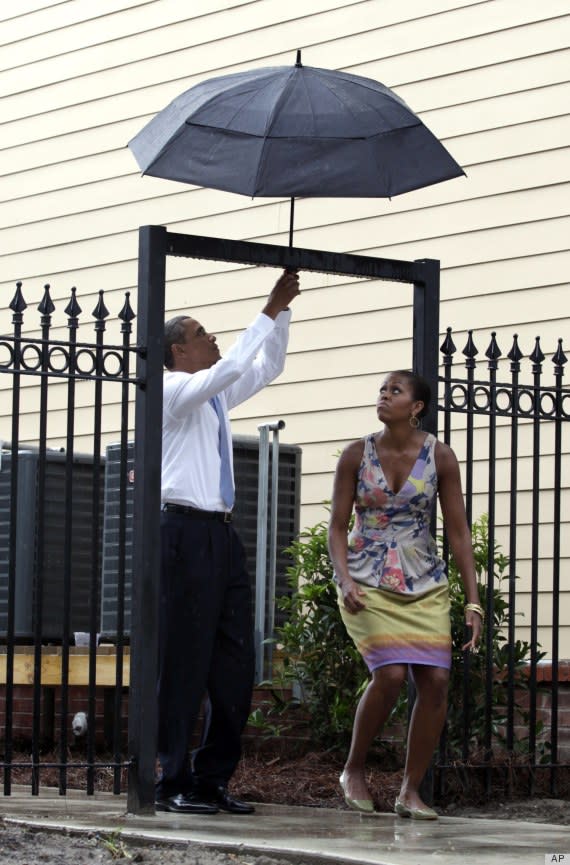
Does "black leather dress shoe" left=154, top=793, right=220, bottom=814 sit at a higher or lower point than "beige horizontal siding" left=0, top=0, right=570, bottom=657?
lower

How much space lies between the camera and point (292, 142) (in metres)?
5.93

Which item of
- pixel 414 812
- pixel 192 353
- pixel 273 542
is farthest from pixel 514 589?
pixel 192 353

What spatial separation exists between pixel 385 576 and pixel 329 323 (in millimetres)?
3495

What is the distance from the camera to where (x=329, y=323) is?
9.28 m

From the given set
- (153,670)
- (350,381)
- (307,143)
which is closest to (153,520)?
(153,670)

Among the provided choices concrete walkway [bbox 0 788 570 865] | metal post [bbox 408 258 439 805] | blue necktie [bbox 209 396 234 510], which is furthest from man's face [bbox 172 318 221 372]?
concrete walkway [bbox 0 788 570 865]

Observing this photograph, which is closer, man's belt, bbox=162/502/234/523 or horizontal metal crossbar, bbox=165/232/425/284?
man's belt, bbox=162/502/234/523

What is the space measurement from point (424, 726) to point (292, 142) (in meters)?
2.13

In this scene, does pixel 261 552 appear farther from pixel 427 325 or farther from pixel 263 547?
pixel 427 325

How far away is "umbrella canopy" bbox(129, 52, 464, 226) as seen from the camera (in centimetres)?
590

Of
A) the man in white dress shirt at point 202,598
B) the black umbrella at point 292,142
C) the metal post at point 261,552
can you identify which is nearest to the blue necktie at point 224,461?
the man in white dress shirt at point 202,598

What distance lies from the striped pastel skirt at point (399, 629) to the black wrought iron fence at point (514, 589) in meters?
0.65

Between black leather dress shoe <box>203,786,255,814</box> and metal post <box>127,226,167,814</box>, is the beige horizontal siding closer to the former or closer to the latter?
black leather dress shoe <box>203,786,255,814</box>

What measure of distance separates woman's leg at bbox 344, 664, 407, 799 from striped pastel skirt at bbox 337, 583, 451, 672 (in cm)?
4
